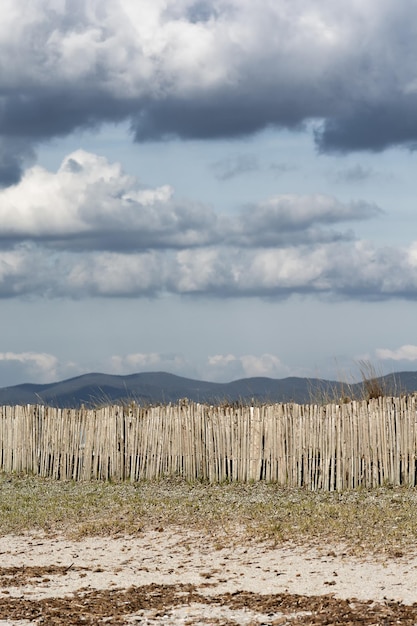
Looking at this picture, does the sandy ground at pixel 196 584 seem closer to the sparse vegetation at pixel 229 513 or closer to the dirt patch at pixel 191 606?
the dirt patch at pixel 191 606

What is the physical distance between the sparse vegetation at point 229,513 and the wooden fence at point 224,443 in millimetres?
371

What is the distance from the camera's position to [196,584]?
8148 millimetres

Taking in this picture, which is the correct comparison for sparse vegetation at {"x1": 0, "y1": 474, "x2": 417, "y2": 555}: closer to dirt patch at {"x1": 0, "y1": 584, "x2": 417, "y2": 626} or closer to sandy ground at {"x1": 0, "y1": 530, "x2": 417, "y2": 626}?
sandy ground at {"x1": 0, "y1": 530, "x2": 417, "y2": 626}

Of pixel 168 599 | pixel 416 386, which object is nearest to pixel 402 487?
pixel 416 386

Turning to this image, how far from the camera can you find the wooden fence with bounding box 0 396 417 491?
1390 centimetres

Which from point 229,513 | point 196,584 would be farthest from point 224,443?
point 196,584

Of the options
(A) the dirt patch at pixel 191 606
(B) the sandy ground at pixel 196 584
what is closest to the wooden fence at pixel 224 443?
(B) the sandy ground at pixel 196 584

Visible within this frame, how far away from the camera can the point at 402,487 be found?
13547 millimetres

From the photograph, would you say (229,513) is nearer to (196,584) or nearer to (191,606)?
(196,584)

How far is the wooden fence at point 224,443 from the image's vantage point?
13.9 meters

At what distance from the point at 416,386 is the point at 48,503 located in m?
6.58

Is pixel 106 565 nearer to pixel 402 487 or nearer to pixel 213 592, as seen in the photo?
pixel 213 592

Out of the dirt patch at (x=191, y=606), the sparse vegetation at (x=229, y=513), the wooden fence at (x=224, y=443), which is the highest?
the wooden fence at (x=224, y=443)

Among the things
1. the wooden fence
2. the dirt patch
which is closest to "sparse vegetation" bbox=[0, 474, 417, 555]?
the wooden fence
